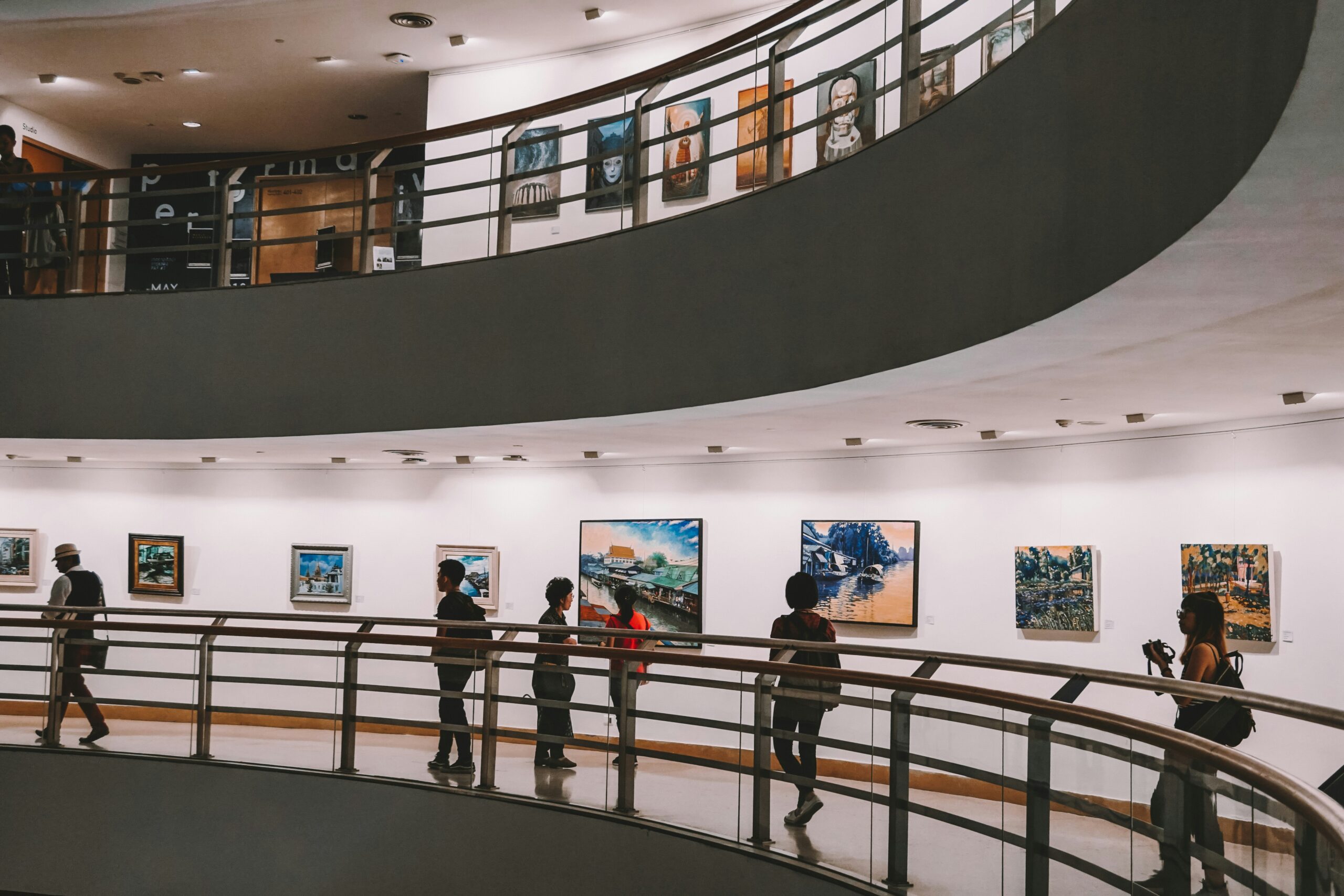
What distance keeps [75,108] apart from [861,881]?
1507cm

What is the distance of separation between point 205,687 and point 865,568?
583cm

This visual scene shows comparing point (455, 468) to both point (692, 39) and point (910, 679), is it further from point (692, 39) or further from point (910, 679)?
point (910, 679)

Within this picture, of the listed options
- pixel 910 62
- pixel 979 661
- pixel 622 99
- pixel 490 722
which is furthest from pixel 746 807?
pixel 622 99

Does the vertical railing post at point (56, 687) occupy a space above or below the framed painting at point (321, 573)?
below

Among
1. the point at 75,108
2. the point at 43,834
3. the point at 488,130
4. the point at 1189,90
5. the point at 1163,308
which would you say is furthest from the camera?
the point at 75,108

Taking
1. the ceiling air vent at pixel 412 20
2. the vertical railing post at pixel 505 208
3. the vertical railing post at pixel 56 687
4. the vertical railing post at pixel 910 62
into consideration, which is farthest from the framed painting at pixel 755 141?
the vertical railing post at pixel 56 687

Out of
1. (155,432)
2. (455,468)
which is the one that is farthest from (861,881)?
(455,468)

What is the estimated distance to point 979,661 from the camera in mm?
5668

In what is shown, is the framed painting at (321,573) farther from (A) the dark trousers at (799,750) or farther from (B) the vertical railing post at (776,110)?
(A) the dark trousers at (799,750)

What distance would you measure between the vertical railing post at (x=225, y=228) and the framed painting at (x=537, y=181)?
2498 mm

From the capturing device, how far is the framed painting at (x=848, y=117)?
262 inches

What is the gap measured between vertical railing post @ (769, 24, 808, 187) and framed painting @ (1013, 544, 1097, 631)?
4447 millimetres

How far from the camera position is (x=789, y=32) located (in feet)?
23.4

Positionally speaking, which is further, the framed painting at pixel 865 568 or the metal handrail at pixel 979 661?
the framed painting at pixel 865 568
